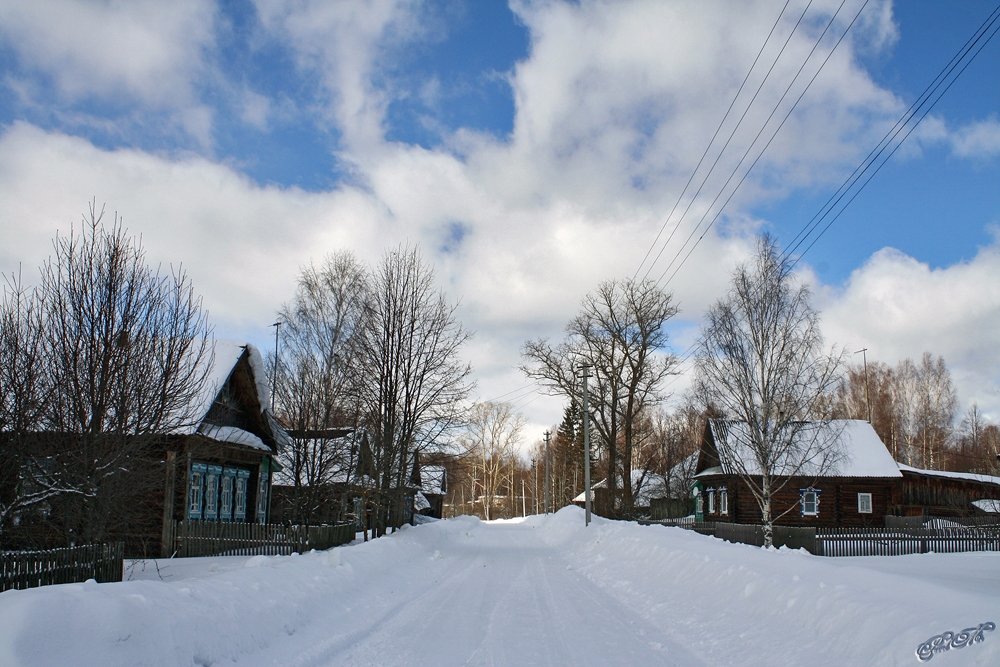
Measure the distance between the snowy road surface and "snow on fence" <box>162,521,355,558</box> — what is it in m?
4.15

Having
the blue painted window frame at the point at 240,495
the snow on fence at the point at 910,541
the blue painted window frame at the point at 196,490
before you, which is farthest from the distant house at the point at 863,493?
the blue painted window frame at the point at 196,490

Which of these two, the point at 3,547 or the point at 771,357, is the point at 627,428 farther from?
the point at 3,547

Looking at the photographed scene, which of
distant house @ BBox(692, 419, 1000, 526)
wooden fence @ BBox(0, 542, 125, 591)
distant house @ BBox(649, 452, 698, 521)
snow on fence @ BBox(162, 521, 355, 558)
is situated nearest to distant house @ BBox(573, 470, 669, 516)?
distant house @ BBox(649, 452, 698, 521)

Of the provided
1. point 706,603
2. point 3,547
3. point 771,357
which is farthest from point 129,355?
point 771,357

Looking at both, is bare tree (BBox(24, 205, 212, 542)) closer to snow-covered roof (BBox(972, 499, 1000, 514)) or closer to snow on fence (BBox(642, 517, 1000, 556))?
snow on fence (BBox(642, 517, 1000, 556))

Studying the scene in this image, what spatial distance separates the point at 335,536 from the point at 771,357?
1527cm

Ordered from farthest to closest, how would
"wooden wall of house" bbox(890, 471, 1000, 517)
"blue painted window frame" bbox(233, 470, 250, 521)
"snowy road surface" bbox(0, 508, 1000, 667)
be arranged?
"wooden wall of house" bbox(890, 471, 1000, 517), "blue painted window frame" bbox(233, 470, 250, 521), "snowy road surface" bbox(0, 508, 1000, 667)

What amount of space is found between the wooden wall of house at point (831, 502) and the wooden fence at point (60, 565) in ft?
108

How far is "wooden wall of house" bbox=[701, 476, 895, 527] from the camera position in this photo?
3767cm

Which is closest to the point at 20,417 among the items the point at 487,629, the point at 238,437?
the point at 487,629

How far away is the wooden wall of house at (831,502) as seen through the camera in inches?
1483

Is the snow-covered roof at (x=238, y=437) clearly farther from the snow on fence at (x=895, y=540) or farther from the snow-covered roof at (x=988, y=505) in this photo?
the snow-covered roof at (x=988, y=505)

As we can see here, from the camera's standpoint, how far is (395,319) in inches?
967

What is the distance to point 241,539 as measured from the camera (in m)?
20.0
